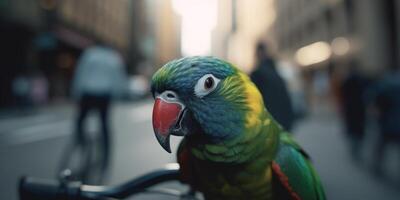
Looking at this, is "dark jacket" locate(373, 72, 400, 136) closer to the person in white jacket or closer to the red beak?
the person in white jacket

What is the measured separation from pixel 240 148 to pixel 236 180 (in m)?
0.10

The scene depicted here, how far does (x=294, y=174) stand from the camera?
1254mm

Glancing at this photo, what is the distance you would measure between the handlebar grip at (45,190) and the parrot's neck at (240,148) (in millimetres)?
385

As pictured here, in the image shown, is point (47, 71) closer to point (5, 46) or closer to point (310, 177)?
point (5, 46)

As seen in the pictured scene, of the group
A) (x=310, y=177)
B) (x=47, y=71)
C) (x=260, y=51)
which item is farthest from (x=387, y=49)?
(x=47, y=71)

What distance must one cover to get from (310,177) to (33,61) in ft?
75.3

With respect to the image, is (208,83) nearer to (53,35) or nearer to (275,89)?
(275,89)

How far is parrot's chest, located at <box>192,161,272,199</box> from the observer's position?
3.75ft

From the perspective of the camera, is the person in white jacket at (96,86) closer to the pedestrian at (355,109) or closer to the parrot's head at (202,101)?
the pedestrian at (355,109)

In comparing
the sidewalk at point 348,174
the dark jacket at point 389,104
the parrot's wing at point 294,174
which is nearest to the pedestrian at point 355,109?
the sidewalk at point 348,174

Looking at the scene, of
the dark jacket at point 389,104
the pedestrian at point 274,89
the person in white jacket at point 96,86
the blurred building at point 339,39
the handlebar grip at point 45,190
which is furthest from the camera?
the blurred building at point 339,39

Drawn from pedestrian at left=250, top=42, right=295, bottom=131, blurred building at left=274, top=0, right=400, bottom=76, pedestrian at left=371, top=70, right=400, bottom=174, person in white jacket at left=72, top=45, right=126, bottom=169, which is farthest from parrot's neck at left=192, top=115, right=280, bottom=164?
blurred building at left=274, top=0, right=400, bottom=76

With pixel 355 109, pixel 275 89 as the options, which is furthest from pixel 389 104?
pixel 355 109

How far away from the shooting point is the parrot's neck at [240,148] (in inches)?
43.7
